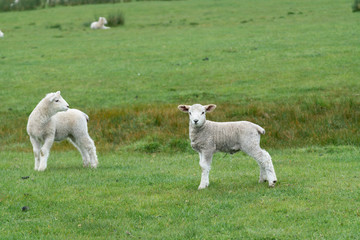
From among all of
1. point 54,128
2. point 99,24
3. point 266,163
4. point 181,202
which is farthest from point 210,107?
point 99,24

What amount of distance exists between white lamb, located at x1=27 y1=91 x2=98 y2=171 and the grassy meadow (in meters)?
0.39

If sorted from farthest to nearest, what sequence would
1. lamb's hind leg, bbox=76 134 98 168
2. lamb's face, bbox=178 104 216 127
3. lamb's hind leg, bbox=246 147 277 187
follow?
lamb's hind leg, bbox=76 134 98 168
lamb's hind leg, bbox=246 147 277 187
lamb's face, bbox=178 104 216 127

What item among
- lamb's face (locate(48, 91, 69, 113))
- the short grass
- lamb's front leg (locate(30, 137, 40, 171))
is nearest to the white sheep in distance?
the short grass

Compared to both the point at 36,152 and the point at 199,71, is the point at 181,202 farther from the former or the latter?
the point at 199,71

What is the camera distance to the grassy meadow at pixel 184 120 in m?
8.03

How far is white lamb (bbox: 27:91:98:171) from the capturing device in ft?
38.5

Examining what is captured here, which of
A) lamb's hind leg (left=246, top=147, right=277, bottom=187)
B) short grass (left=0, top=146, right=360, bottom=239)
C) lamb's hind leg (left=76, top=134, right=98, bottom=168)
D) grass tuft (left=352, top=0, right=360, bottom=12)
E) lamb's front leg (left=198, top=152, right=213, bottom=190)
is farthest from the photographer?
grass tuft (left=352, top=0, right=360, bottom=12)

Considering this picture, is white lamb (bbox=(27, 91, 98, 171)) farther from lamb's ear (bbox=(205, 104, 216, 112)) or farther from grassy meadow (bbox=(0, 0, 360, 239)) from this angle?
lamb's ear (bbox=(205, 104, 216, 112))

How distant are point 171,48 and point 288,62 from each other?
614cm

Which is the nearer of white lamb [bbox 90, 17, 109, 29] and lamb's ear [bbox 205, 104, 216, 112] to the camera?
lamb's ear [bbox 205, 104, 216, 112]

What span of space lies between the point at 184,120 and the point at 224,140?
6642 millimetres

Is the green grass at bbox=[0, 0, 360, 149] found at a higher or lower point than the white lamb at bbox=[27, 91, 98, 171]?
lower

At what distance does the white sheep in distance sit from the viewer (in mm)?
9383

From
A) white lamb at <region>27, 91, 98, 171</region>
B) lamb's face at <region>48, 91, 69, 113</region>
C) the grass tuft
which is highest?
lamb's face at <region>48, 91, 69, 113</region>
